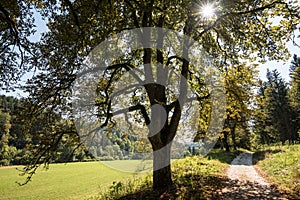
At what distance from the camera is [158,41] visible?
11.3 meters

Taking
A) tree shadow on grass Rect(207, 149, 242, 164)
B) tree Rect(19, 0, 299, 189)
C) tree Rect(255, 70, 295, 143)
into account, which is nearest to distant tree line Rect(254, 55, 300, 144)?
→ tree Rect(255, 70, 295, 143)

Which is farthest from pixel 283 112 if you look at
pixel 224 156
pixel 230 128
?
pixel 224 156

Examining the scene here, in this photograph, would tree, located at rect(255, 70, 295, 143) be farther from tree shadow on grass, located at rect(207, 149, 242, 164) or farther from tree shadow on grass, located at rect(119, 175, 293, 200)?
tree shadow on grass, located at rect(119, 175, 293, 200)

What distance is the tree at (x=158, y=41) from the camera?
7.18m

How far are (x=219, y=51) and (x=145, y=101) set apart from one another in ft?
18.6

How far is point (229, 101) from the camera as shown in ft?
42.3

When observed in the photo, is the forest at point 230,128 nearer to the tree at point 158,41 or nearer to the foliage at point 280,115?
the foliage at point 280,115

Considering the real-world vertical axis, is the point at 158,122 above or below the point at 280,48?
below

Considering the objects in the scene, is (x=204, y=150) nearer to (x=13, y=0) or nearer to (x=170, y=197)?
(x=170, y=197)

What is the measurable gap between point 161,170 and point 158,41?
6.52 metres

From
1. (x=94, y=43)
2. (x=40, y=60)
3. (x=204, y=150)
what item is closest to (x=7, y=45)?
(x=40, y=60)

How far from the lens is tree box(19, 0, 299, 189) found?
7176 mm

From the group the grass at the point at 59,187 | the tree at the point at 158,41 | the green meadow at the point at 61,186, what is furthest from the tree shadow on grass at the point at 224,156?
the tree at the point at 158,41

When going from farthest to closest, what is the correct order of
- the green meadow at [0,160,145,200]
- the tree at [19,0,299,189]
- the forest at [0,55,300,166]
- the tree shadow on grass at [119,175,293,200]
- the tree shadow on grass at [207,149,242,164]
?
1. the green meadow at [0,160,145,200]
2. the tree shadow on grass at [207,149,242,164]
3. the forest at [0,55,300,166]
4. the tree shadow on grass at [119,175,293,200]
5. the tree at [19,0,299,189]
